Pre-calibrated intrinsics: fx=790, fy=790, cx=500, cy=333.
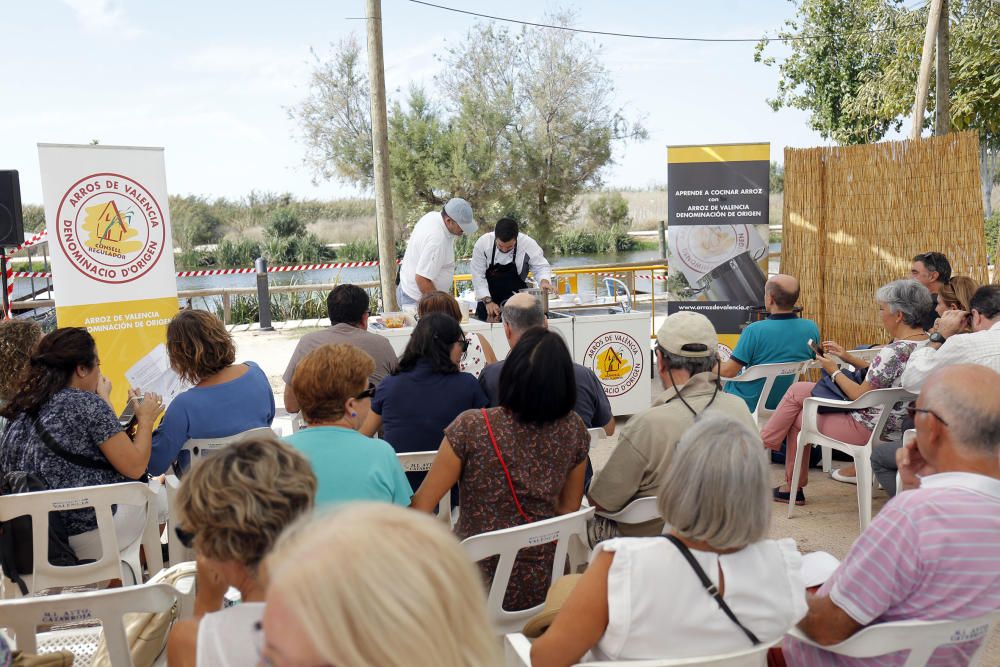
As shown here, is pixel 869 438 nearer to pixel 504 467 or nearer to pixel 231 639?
pixel 504 467

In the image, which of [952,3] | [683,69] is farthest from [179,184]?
[952,3]

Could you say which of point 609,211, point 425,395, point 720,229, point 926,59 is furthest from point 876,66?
point 425,395

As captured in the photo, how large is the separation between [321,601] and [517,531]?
1512 mm

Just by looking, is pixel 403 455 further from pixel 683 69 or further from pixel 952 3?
pixel 683 69

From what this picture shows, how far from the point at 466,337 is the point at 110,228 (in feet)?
9.39

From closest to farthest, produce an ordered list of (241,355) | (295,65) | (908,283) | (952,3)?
(908,283), (241,355), (952,3), (295,65)

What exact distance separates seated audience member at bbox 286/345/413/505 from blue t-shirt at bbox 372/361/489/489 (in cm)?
59

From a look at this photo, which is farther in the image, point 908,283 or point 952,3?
point 952,3

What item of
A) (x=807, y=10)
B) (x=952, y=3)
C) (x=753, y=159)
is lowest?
(x=753, y=159)

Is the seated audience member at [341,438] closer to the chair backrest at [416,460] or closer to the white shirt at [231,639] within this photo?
the chair backrest at [416,460]

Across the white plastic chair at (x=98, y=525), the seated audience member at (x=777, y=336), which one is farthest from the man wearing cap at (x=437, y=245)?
the white plastic chair at (x=98, y=525)

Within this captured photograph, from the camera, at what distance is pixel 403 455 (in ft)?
9.74

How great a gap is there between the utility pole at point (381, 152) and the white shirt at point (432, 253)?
5.19 feet

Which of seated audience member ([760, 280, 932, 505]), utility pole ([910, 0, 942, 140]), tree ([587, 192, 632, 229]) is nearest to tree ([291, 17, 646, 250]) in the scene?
tree ([587, 192, 632, 229])
